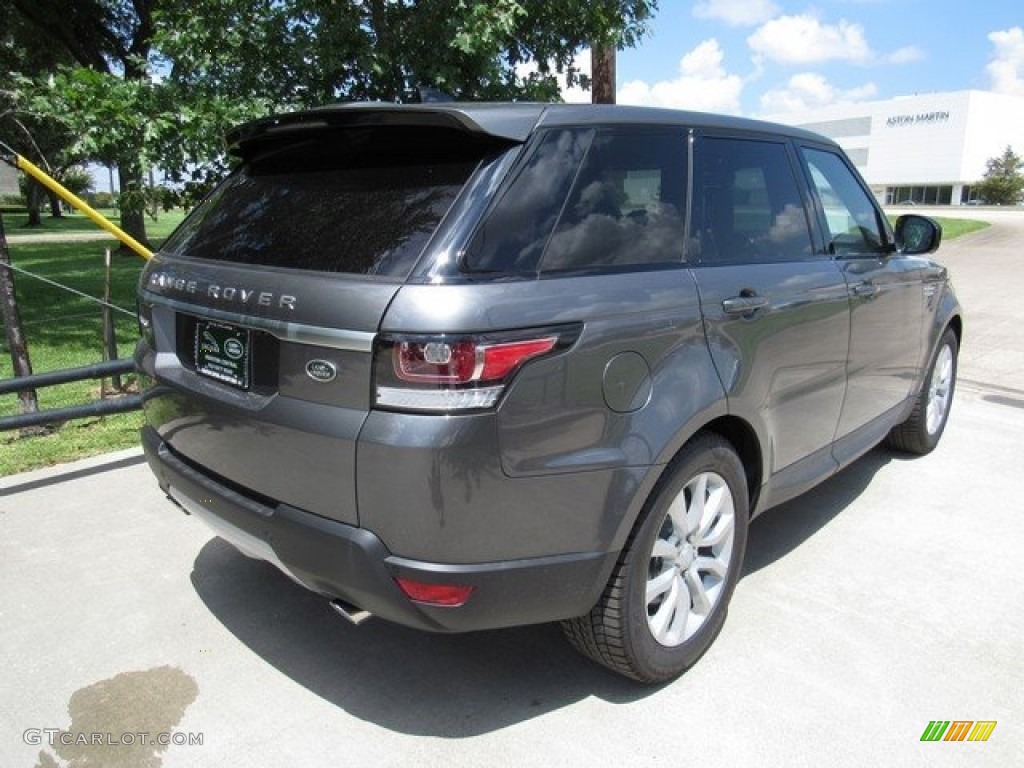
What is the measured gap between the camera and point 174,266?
2904mm

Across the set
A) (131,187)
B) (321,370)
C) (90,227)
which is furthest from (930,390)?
(90,227)

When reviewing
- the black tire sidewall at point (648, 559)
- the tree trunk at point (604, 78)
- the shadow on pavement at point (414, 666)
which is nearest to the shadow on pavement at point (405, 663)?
the shadow on pavement at point (414, 666)

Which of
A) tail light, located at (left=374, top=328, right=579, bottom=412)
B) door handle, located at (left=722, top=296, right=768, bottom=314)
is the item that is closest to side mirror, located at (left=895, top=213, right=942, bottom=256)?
door handle, located at (left=722, top=296, right=768, bottom=314)

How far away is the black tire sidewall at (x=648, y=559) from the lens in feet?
8.29

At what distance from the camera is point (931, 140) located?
85.8 meters

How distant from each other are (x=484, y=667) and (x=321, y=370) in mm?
1324

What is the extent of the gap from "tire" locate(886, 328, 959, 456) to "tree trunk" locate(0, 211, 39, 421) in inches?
216

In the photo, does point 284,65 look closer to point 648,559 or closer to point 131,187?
point 131,187

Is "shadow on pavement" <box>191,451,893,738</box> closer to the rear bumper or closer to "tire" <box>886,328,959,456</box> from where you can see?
the rear bumper

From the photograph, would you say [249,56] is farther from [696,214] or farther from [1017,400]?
[1017,400]

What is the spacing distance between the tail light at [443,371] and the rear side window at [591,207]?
243 mm

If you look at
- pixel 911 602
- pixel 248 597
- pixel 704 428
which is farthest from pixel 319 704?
pixel 911 602

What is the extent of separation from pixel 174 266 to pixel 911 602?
321cm

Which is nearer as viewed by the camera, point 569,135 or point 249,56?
point 569,135
